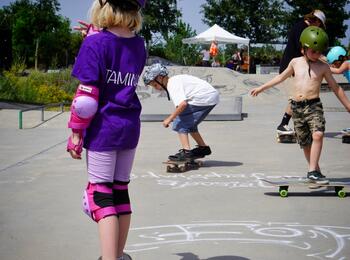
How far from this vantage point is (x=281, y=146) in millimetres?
9125

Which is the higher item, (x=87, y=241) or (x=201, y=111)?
(x=201, y=111)

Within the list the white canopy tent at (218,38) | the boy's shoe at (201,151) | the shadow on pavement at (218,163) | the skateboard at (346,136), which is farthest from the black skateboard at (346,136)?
the white canopy tent at (218,38)

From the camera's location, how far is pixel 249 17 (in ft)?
212

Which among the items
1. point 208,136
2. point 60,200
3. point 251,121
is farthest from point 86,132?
point 251,121

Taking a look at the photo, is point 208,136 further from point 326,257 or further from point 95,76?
point 95,76

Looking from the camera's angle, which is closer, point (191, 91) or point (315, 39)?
point (315, 39)

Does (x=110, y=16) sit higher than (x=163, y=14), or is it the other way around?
(x=163, y=14)

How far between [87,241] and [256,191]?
2304 millimetres

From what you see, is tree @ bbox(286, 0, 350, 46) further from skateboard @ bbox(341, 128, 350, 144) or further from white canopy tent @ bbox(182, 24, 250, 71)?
skateboard @ bbox(341, 128, 350, 144)

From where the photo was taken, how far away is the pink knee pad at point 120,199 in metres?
3.40

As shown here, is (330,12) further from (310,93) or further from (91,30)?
(91,30)

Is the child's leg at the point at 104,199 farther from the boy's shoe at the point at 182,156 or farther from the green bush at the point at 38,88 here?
the green bush at the point at 38,88

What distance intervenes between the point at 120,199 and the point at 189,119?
3.91 m

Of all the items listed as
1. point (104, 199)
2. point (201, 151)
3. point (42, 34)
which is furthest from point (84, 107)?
point (42, 34)
